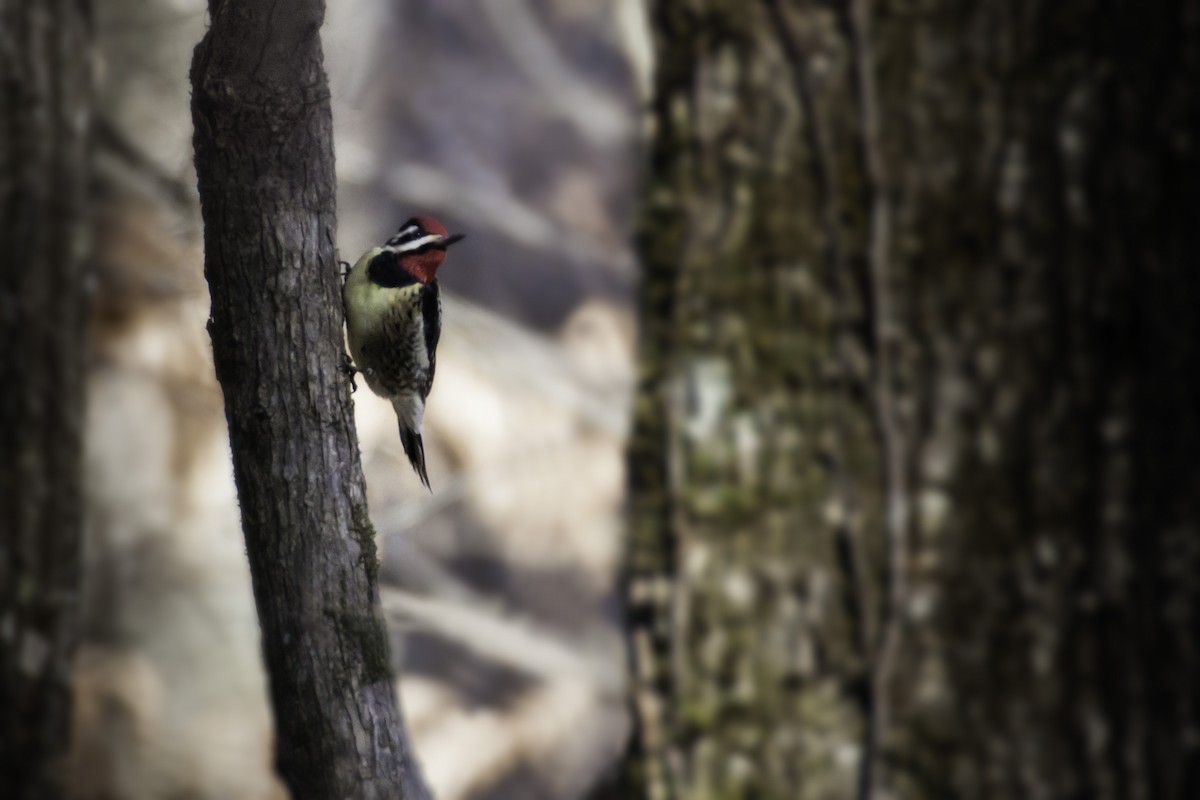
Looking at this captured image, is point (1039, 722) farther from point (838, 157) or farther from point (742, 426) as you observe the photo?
point (838, 157)

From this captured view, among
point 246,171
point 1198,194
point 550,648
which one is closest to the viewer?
point 246,171

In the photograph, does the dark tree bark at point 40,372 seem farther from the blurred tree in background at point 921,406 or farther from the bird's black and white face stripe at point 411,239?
the bird's black and white face stripe at point 411,239

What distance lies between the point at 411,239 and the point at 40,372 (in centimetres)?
129

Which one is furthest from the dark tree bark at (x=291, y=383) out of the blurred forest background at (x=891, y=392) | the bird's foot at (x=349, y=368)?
the blurred forest background at (x=891, y=392)

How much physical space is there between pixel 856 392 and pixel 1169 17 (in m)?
0.72

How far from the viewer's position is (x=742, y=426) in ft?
6.39

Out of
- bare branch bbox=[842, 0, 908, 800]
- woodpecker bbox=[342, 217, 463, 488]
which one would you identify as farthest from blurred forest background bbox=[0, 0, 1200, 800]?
woodpecker bbox=[342, 217, 463, 488]

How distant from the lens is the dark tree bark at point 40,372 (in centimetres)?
161

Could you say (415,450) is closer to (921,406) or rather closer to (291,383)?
(291,383)

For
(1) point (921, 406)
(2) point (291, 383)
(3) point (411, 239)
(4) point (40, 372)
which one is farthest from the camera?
(1) point (921, 406)

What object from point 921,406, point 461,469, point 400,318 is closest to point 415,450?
point 400,318

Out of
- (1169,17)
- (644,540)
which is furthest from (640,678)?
(1169,17)

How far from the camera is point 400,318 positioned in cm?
65

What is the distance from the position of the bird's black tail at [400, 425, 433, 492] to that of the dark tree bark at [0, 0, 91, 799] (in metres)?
1.20
